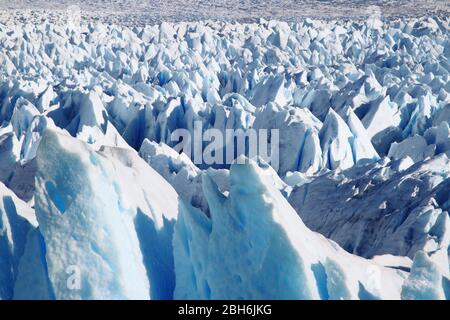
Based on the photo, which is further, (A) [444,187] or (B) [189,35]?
(B) [189,35]

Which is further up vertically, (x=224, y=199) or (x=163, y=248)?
(x=224, y=199)

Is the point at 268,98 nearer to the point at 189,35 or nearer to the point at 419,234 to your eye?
the point at 419,234

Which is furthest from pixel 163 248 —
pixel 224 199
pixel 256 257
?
pixel 256 257

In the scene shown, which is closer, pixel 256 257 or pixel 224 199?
pixel 256 257

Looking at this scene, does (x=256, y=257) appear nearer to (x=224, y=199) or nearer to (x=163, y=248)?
(x=224, y=199)

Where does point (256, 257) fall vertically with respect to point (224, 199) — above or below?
below

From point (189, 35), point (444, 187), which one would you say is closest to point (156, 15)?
point (189, 35)
